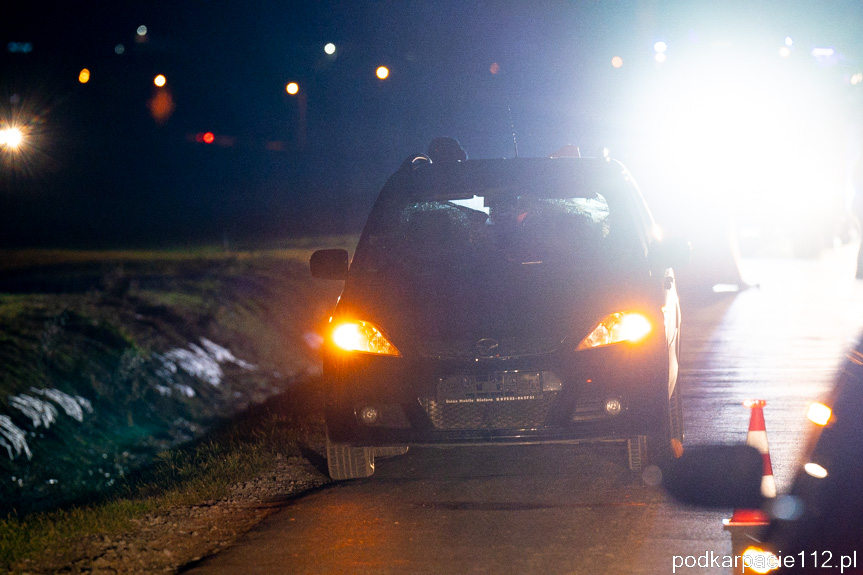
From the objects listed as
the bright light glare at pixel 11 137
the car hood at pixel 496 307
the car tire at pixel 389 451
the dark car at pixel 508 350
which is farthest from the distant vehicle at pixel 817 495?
the bright light glare at pixel 11 137

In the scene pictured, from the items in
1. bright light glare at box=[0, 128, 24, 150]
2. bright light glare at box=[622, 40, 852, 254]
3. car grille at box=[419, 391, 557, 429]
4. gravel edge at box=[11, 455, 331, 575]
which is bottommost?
gravel edge at box=[11, 455, 331, 575]

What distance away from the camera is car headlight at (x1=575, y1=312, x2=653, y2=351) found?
6.01 meters

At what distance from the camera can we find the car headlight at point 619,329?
237 inches

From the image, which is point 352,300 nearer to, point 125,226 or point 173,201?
point 125,226

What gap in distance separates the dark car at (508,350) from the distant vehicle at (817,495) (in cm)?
39

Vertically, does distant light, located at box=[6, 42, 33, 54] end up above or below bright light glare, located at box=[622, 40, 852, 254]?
above

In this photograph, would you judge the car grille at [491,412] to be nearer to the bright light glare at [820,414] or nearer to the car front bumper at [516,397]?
the car front bumper at [516,397]

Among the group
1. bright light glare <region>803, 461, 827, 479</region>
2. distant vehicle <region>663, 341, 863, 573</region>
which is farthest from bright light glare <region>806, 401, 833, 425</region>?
bright light glare <region>803, 461, 827, 479</region>

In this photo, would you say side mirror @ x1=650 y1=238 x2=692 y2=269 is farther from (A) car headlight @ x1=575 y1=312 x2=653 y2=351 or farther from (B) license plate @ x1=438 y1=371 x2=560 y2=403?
(B) license plate @ x1=438 y1=371 x2=560 y2=403

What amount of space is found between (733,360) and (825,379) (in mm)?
1701

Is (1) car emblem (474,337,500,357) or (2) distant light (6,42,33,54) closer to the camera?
(1) car emblem (474,337,500,357)

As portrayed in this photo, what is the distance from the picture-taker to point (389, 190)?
24.6ft

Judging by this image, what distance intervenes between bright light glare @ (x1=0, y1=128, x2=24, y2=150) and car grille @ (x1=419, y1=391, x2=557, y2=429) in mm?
29661

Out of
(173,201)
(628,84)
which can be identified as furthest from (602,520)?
(173,201)
